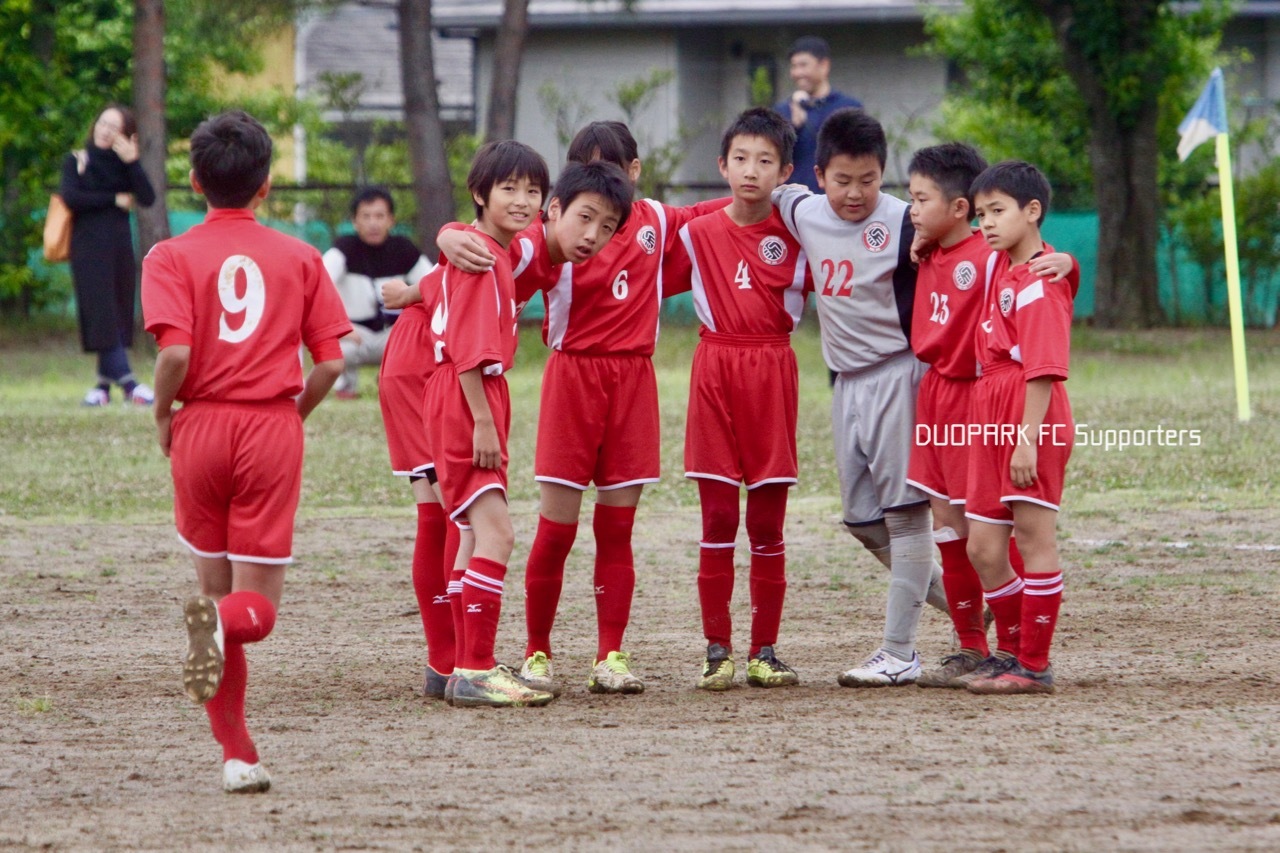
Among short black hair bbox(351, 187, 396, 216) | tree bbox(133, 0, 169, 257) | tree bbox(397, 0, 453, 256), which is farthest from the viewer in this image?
tree bbox(397, 0, 453, 256)

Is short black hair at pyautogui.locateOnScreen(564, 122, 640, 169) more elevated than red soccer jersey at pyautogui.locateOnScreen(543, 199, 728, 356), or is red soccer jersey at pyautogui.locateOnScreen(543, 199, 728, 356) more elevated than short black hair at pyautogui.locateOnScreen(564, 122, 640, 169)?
short black hair at pyautogui.locateOnScreen(564, 122, 640, 169)

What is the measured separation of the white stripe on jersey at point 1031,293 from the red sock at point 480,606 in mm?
1720

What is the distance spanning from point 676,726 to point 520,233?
A: 1.58 m

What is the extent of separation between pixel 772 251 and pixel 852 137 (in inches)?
17.2

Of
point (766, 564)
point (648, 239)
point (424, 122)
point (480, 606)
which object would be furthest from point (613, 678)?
point (424, 122)

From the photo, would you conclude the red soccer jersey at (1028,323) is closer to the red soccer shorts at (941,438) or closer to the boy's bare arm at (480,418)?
the red soccer shorts at (941,438)

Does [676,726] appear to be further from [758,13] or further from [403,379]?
[758,13]

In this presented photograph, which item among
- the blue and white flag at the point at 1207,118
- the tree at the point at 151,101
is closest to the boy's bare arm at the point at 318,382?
the blue and white flag at the point at 1207,118

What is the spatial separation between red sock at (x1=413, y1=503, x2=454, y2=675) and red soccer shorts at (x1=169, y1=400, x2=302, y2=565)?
124 cm

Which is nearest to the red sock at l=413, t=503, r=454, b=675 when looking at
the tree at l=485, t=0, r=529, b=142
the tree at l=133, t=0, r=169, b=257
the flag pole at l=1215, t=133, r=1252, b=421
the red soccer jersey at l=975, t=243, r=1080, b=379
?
the red soccer jersey at l=975, t=243, r=1080, b=379

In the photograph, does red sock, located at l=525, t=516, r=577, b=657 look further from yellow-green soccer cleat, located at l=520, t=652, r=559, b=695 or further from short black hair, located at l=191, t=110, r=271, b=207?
short black hair, located at l=191, t=110, r=271, b=207

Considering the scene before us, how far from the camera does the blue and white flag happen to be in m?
13.6

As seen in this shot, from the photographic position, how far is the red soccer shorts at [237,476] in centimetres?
414

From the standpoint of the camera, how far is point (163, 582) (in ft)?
24.7
